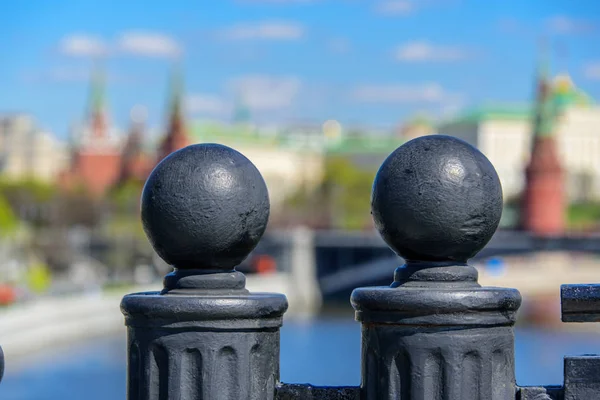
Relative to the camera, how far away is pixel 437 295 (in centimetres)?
244

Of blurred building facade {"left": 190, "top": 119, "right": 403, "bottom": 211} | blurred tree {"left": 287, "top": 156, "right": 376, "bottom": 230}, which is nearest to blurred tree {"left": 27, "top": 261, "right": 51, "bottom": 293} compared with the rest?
blurred tree {"left": 287, "top": 156, "right": 376, "bottom": 230}

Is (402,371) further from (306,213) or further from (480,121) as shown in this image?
(480,121)

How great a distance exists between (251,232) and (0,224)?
168ft

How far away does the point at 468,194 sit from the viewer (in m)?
2.47

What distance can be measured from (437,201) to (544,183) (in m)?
67.0

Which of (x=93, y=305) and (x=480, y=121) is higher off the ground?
(x=480, y=121)

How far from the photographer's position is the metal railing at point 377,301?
2453mm

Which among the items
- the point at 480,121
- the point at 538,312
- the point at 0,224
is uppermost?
the point at 480,121

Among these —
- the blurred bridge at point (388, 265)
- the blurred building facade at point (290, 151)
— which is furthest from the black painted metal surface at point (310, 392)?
the blurred building facade at point (290, 151)

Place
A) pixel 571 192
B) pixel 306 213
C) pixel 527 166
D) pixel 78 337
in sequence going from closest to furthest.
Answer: pixel 78 337
pixel 527 166
pixel 306 213
pixel 571 192

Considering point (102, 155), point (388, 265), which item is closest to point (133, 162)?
point (102, 155)

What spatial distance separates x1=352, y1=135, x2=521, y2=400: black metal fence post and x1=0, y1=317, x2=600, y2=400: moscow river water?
19.4m

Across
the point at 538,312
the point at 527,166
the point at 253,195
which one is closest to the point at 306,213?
the point at 527,166

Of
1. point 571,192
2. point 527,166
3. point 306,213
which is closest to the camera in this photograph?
point 527,166
